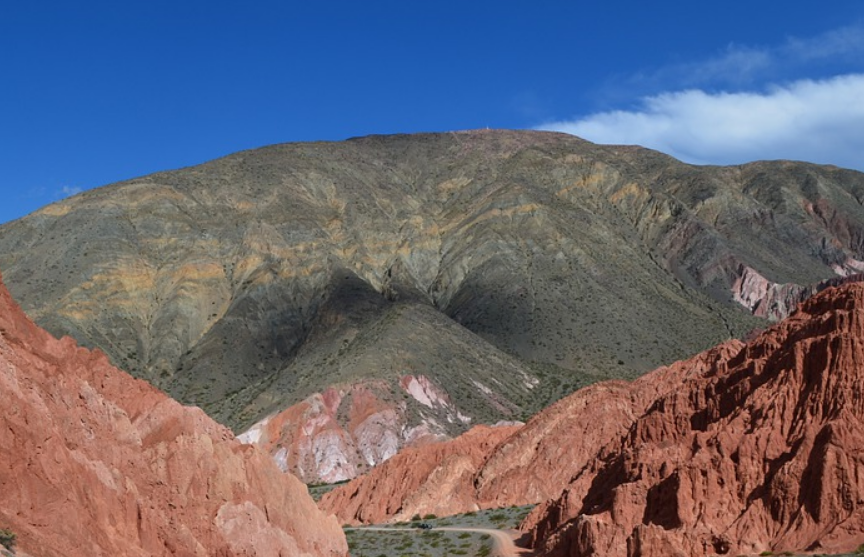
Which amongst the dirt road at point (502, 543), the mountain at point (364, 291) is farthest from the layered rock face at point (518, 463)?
the mountain at point (364, 291)

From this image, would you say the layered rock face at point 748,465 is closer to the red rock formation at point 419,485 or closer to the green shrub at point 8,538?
the red rock formation at point 419,485

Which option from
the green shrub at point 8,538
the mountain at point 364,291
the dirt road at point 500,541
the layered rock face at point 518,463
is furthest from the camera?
the mountain at point 364,291

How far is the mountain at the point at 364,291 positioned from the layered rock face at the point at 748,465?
2277 inches

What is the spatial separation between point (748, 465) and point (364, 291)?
10732 cm

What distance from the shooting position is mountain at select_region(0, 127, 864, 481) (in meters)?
136

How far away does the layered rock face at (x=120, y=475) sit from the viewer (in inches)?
1305

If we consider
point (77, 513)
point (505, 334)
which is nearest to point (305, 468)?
point (505, 334)

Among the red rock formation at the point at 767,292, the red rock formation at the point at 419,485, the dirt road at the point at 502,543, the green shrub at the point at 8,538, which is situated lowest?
the dirt road at the point at 502,543

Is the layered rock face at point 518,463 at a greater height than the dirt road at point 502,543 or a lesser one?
greater

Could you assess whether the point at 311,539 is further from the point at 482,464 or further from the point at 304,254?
the point at 304,254

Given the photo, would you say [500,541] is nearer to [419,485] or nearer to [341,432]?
[419,485]

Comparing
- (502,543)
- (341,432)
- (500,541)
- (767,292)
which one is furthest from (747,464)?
(767,292)

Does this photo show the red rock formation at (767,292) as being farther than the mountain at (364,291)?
Yes

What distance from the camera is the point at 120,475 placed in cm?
3731
